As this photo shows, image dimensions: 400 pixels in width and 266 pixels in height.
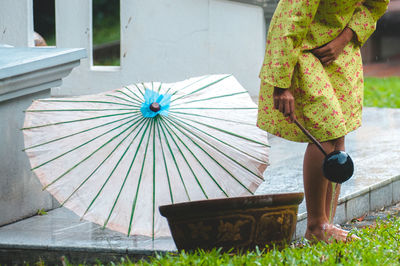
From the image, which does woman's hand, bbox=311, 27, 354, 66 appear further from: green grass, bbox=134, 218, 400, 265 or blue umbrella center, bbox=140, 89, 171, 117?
green grass, bbox=134, 218, 400, 265

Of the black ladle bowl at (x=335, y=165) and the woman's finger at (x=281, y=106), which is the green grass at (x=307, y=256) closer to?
the black ladle bowl at (x=335, y=165)

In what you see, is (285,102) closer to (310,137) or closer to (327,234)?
(310,137)

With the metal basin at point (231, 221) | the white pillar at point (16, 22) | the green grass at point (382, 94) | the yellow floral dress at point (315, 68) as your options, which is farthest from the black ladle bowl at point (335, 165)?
the green grass at point (382, 94)

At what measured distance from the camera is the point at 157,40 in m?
7.10

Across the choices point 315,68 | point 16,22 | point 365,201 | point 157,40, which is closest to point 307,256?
point 315,68

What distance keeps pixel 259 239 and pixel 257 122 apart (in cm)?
72

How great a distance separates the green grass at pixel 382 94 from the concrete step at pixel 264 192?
12.9ft

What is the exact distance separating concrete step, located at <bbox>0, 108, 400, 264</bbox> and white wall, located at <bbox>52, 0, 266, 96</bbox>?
1157 mm

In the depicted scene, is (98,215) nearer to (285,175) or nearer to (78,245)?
(78,245)

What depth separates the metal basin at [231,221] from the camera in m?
3.28

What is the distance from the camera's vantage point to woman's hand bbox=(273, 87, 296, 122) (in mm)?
3504

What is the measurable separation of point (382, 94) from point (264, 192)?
8.69 metres

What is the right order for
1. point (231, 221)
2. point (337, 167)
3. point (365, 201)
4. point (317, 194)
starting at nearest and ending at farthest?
point (231, 221) → point (337, 167) → point (317, 194) → point (365, 201)

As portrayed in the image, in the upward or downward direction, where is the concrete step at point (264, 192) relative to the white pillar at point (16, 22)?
downward
